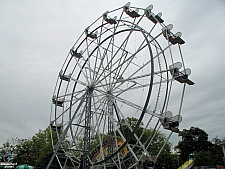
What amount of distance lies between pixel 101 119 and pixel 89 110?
2.05 m

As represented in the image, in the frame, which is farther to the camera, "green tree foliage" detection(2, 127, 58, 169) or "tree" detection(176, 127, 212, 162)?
"tree" detection(176, 127, 212, 162)

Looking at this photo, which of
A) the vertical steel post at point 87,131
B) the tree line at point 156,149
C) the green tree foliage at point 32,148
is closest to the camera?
the vertical steel post at point 87,131

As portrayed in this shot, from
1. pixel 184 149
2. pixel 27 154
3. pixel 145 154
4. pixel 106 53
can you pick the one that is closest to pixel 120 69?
pixel 106 53

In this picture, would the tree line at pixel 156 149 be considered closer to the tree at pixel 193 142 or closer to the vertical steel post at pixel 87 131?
the tree at pixel 193 142

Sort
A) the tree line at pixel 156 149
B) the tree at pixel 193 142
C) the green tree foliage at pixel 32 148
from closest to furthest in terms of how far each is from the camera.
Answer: the tree line at pixel 156 149, the green tree foliage at pixel 32 148, the tree at pixel 193 142

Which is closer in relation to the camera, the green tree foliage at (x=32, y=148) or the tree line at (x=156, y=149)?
the tree line at (x=156, y=149)

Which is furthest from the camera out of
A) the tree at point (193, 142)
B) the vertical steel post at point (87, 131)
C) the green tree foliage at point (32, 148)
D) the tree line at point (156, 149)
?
the tree at point (193, 142)

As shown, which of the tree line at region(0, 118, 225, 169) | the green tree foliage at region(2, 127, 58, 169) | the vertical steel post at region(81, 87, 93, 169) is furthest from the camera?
the green tree foliage at region(2, 127, 58, 169)

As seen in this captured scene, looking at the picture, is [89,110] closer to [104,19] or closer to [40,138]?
[104,19]

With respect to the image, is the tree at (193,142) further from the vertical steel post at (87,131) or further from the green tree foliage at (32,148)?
the vertical steel post at (87,131)

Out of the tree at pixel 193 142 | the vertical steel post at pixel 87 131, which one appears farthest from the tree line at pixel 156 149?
the vertical steel post at pixel 87 131

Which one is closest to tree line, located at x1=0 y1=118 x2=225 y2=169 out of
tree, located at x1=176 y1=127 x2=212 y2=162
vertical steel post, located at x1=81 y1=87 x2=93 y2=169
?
tree, located at x1=176 y1=127 x2=212 y2=162

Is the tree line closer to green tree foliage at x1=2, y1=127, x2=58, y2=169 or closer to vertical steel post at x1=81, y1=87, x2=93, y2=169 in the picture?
green tree foliage at x1=2, y1=127, x2=58, y2=169

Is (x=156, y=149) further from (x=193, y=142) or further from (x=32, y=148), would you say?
(x=32, y=148)
